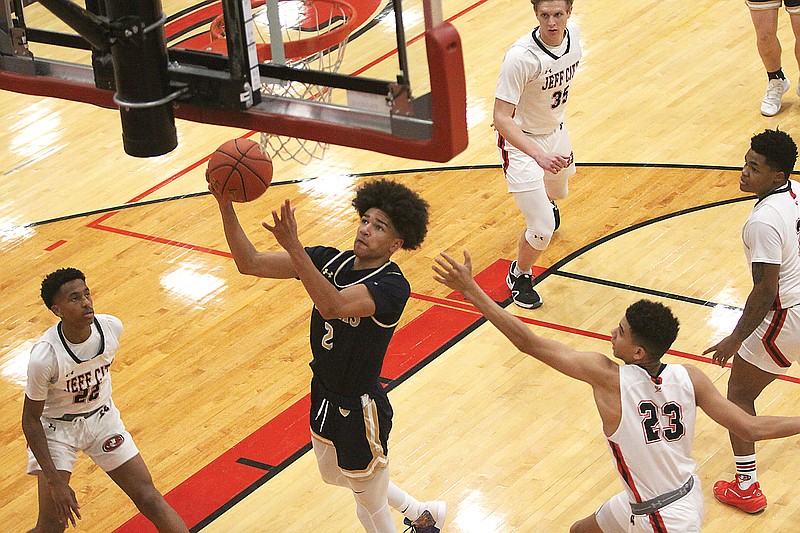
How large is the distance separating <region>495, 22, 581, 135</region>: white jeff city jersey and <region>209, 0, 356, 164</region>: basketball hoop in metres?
1.70

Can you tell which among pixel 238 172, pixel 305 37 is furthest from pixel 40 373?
pixel 305 37

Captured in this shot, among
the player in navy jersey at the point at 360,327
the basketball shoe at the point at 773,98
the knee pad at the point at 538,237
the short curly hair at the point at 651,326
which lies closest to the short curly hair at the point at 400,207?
the player in navy jersey at the point at 360,327

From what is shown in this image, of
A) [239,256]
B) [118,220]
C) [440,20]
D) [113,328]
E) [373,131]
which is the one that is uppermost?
[440,20]

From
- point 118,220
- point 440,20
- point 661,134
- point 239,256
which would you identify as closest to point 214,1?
point 239,256

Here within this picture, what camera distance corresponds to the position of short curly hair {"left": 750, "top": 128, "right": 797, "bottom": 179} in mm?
5703

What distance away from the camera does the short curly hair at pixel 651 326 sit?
15.6 ft

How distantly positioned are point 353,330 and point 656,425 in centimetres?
131

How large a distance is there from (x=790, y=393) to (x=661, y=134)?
12.0ft

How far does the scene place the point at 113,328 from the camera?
5883mm

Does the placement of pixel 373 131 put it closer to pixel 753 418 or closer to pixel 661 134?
pixel 753 418

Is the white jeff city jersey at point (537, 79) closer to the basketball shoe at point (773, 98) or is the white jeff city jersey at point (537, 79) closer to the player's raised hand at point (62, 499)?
the basketball shoe at point (773, 98)

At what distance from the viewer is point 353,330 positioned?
5.23 metres

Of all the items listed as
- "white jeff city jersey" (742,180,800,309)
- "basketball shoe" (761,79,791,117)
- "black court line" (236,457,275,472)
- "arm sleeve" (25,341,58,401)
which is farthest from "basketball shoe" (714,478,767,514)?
"basketball shoe" (761,79,791,117)

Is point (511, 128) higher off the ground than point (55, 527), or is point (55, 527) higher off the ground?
point (511, 128)
